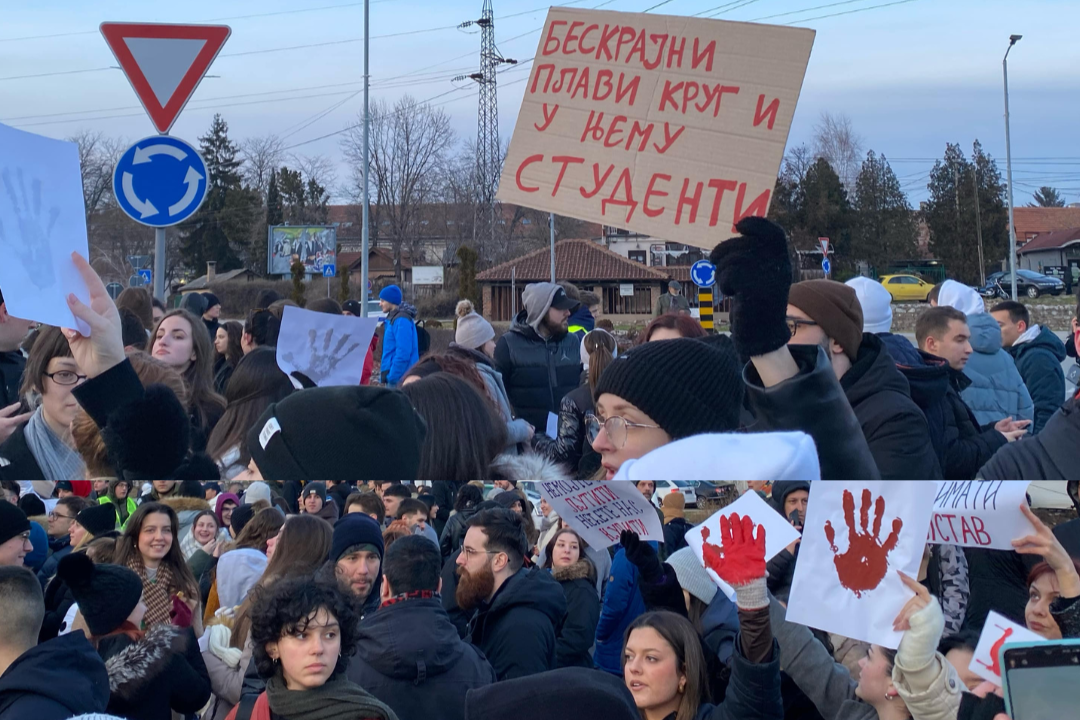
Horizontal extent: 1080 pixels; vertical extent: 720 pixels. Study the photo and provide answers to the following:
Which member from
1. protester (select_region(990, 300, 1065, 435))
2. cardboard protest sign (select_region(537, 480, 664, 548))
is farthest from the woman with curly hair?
protester (select_region(990, 300, 1065, 435))

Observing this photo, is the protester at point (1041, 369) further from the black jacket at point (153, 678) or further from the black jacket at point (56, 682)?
the black jacket at point (56, 682)

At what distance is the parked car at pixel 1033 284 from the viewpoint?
36.7m

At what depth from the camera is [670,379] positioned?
2.36 meters

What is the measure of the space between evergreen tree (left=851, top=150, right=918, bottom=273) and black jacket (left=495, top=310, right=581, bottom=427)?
4009cm

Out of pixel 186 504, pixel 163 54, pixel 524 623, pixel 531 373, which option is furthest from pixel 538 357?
pixel 524 623

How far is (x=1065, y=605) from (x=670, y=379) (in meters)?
0.90

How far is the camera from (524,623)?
2.44 metres

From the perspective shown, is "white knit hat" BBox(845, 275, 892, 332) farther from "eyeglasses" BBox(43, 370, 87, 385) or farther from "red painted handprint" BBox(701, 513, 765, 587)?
"eyeglasses" BBox(43, 370, 87, 385)

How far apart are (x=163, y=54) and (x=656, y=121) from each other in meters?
2.24

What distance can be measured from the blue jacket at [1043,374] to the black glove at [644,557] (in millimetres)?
5904

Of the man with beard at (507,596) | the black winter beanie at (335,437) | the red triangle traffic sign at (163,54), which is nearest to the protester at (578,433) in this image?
the black winter beanie at (335,437)

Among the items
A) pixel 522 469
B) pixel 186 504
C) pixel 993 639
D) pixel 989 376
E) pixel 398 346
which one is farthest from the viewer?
pixel 398 346

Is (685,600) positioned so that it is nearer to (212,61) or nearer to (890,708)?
(890,708)

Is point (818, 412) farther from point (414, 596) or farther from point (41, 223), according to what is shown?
point (41, 223)
